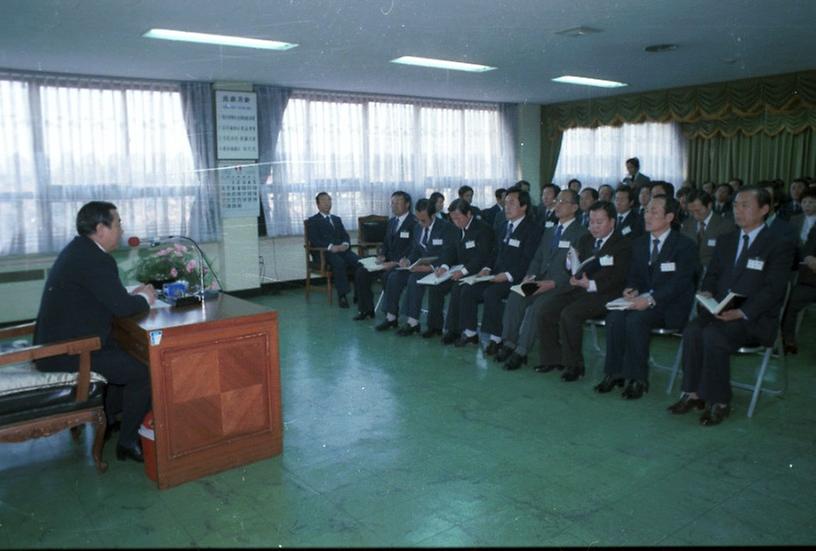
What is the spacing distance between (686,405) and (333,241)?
493cm

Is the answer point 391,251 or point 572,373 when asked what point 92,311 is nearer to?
point 572,373

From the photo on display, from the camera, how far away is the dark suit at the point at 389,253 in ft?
22.6

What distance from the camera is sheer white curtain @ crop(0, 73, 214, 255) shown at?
661cm

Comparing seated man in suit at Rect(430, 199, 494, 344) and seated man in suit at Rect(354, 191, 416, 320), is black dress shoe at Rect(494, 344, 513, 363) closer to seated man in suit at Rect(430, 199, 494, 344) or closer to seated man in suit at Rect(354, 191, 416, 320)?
seated man in suit at Rect(430, 199, 494, 344)

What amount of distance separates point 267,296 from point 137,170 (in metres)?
2.15

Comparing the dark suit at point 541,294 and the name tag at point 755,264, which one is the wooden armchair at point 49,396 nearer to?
the dark suit at point 541,294

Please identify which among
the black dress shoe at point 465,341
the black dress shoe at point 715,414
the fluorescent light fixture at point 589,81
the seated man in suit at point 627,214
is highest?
the fluorescent light fixture at point 589,81

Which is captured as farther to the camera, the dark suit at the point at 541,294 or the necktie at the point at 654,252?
the dark suit at the point at 541,294

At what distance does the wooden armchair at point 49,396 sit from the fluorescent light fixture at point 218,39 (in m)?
3.02

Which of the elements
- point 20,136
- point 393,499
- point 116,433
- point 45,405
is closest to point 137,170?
point 20,136

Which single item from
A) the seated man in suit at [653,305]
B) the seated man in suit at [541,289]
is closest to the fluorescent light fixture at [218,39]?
the seated man in suit at [541,289]

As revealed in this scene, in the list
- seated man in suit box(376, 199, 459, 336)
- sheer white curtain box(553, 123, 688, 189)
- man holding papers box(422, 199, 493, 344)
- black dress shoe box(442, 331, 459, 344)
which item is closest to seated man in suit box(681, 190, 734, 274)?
man holding papers box(422, 199, 493, 344)

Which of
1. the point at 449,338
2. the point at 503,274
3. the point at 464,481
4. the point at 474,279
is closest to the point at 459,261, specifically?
the point at 474,279

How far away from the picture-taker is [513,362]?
4887mm
